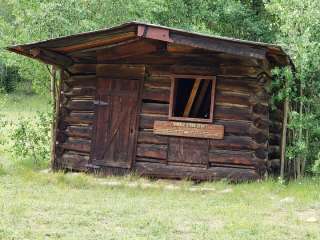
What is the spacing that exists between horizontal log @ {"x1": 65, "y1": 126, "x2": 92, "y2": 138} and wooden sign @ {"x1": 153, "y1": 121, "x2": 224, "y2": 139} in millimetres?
1682

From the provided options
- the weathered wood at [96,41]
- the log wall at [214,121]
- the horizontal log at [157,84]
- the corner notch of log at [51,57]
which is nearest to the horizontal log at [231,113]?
the log wall at [214,121]

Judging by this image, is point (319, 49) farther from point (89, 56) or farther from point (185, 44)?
point (89, 56)

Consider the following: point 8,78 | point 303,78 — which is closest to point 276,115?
point 303,78

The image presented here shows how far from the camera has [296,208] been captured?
30.0 feet

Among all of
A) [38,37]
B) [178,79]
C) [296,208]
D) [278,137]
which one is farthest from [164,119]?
[38,37]

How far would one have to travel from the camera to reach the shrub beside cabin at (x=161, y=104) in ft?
38.3

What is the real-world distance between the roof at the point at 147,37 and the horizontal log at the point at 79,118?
1.45 metres

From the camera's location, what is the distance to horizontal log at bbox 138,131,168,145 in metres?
12.3

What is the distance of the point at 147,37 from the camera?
1105 cm

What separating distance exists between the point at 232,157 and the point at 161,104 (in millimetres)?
1939

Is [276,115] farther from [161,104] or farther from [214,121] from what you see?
[161,104]

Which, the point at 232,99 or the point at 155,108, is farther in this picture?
the point at 155,108

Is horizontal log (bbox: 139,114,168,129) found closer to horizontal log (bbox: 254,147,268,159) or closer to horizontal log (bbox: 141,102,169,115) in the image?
horizontal log (bbox: 141,102,169,115)

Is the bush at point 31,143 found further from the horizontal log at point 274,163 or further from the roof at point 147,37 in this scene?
the horizontal log at point 274,163
